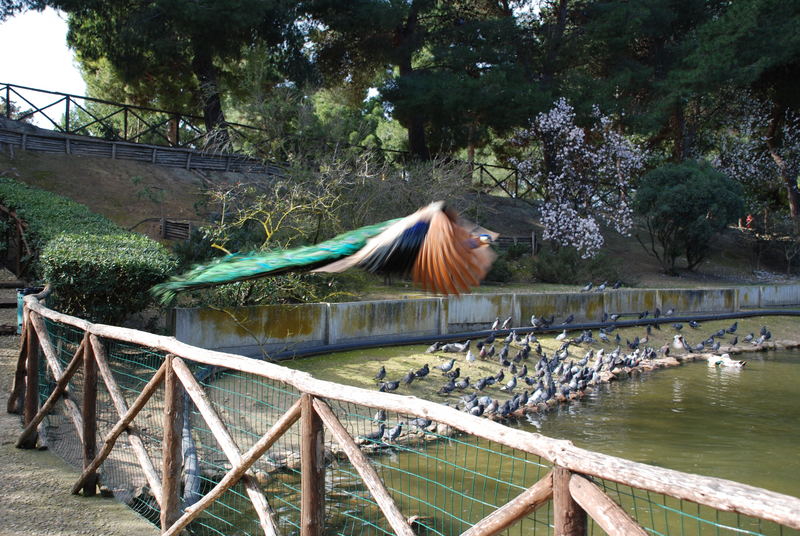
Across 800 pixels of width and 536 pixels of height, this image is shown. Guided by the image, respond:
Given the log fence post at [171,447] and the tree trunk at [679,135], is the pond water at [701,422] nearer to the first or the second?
the log fence post at [171,447]

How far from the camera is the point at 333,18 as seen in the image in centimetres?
1761

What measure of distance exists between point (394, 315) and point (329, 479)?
4.02 metres

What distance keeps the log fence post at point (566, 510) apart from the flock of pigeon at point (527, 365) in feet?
12.4

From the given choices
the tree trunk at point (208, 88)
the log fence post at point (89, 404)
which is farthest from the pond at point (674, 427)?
the tree trunk at point (208, 88)

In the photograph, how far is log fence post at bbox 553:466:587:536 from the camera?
86.7 inches

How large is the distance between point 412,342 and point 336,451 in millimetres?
3654

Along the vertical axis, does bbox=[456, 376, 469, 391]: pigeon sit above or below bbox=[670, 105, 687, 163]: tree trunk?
below

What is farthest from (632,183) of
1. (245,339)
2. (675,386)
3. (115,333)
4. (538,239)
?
(115,333)

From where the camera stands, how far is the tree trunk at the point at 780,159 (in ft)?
67.2

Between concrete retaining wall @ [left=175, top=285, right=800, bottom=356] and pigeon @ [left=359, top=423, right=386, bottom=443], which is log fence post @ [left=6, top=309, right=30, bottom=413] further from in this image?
pigeon @ [left=359, top=423, right=386, bottom=443]

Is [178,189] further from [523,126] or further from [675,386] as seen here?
[675,386]

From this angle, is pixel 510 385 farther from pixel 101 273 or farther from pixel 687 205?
pixel 687 205

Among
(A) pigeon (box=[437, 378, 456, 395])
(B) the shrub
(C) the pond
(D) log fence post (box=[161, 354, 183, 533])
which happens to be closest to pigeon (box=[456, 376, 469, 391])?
(A) pigeon (box=[437, 378, 456, 395])

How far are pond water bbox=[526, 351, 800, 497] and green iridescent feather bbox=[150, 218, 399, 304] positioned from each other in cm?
325
